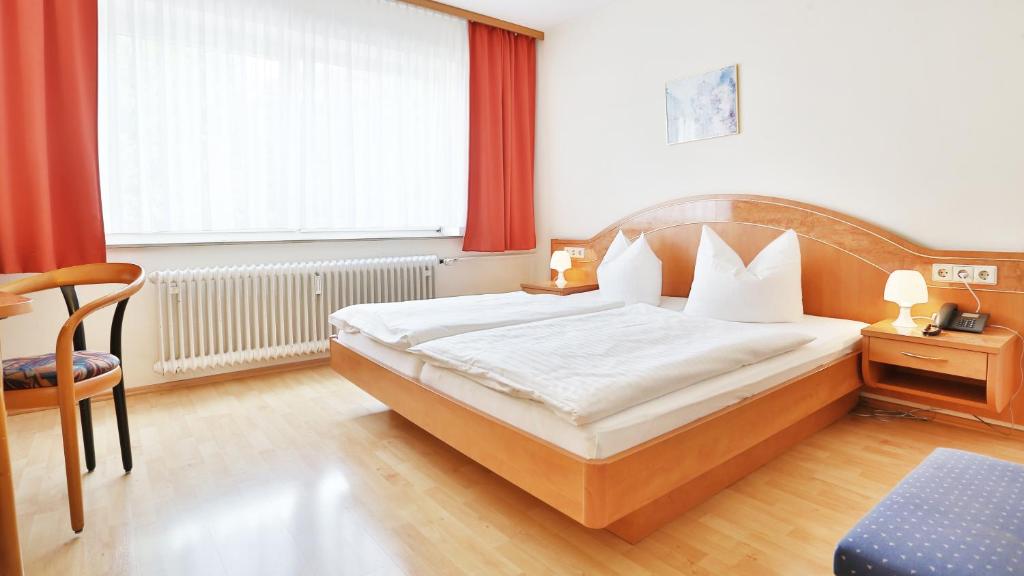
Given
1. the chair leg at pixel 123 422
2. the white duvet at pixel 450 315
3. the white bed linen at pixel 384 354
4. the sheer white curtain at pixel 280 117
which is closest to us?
the chair leg at pixel 123 422

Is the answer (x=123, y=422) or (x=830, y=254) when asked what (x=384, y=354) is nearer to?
(x=123, y=422)

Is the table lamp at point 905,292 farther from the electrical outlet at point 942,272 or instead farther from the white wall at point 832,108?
the white wall at point 832,108

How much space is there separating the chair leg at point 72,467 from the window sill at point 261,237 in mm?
1716

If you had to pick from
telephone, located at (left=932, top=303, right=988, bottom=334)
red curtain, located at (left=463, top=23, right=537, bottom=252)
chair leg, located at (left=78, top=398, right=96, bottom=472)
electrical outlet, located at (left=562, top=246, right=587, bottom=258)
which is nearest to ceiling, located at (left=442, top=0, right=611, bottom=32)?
red curtain, located at (left=463, top=23, right=537, bottom=252)

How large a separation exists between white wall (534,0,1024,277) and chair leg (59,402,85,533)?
3.47m

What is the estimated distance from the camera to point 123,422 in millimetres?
2229

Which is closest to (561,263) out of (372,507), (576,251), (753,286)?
(576,251)

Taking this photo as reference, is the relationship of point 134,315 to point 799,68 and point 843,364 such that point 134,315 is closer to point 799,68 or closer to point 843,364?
point 843,364

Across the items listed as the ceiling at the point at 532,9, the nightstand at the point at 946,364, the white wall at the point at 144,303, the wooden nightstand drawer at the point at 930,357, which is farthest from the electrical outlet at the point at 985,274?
the white wall at the point at 144,303

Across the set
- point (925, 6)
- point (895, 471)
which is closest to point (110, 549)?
point (895, 471)

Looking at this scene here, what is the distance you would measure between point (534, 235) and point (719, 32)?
2.21 meters

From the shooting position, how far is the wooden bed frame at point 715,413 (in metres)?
1.58

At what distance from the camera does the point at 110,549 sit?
5.65ft

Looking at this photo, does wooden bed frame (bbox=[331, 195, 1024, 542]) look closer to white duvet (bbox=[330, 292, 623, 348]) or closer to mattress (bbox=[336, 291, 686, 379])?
mattress (bbox=[336, 291, 686, 379])
